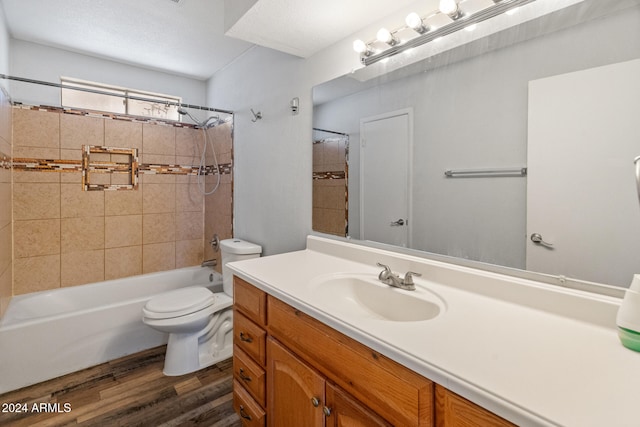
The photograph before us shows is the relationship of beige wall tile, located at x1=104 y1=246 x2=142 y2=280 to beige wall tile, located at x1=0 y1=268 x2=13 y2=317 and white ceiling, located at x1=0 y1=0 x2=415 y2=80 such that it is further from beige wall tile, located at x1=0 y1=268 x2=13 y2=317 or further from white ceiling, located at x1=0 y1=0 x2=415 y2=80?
white ceiling, located at x1=0 y1=0 x2=415 y2=80

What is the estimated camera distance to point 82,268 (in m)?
2.65

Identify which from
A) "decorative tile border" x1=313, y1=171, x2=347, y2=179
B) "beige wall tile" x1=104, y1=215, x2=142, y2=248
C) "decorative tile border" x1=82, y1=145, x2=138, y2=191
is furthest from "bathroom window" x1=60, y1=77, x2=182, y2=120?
"decorative tile border" x1=313, y1=171, x2=347, y2=179

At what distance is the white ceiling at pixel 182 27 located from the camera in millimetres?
1396

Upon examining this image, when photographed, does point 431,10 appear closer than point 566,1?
No

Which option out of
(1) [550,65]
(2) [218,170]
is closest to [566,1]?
(1) [550,65]

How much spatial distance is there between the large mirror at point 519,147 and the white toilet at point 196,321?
4.07 ft

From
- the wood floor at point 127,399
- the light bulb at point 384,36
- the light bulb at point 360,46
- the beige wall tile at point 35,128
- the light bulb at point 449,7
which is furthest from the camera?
the beige wall tile at point 35,128

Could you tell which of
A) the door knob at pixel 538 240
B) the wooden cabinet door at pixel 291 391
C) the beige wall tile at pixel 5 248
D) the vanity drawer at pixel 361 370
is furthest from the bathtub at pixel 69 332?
the door knob at pixel 538 240

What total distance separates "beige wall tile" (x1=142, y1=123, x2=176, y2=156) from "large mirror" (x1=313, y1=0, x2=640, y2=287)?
2.22 metres

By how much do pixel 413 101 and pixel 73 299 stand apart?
2977mm

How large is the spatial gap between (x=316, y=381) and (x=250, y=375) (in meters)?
0.52

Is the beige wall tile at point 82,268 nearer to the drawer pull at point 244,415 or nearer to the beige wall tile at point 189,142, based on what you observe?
the beige wall tile at point 189,142

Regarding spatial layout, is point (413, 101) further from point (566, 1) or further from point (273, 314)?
point (273, 314)

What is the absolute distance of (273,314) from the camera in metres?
1.21
